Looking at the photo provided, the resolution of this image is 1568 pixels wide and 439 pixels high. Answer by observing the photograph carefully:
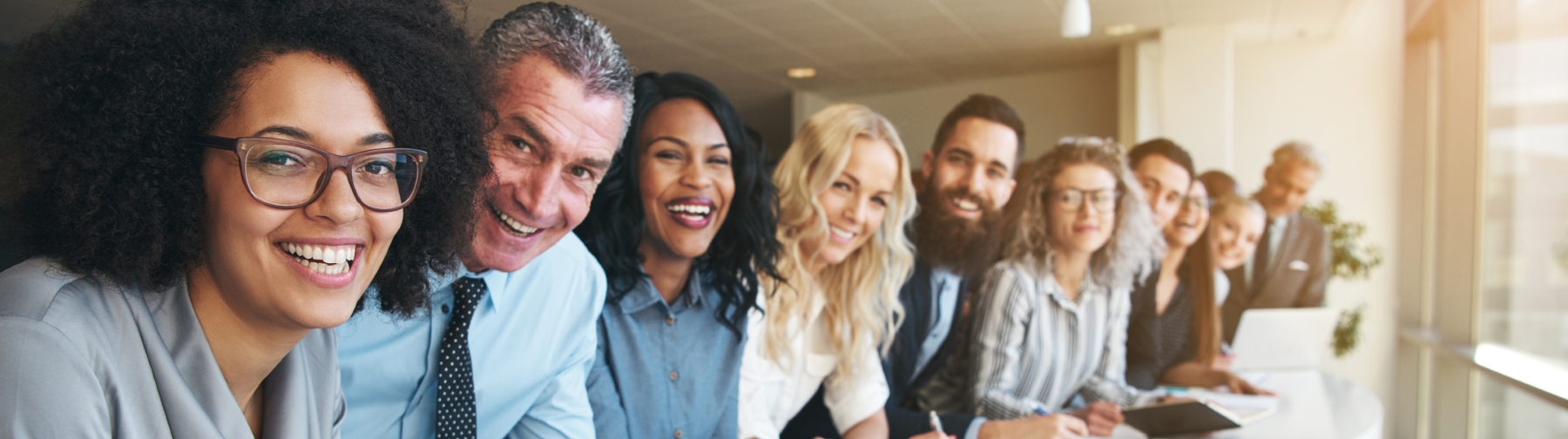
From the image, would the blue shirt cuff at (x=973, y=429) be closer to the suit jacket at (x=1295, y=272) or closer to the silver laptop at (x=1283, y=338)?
the silver laptop at (x=1283, y=338)

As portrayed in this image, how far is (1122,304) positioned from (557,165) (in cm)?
252

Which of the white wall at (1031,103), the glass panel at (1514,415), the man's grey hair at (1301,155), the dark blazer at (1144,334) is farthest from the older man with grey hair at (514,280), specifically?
the glass panel at (1514,415)

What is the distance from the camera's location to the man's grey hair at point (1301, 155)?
153 inches

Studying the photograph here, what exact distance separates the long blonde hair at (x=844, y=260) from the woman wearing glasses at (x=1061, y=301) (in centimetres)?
43

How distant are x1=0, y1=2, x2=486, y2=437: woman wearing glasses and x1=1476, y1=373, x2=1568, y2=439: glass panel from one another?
514cm

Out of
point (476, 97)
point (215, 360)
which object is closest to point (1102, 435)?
point (476, 97)

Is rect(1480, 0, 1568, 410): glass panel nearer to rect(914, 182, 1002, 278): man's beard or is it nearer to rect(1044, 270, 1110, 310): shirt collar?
rect(1044, 270, 1110, 310): shirt collar

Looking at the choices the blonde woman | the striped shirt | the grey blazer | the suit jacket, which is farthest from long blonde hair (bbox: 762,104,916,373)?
the suit jacket

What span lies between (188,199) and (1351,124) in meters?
4.64

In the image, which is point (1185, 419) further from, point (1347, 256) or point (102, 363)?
point (102, 363)

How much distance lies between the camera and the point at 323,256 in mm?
1031

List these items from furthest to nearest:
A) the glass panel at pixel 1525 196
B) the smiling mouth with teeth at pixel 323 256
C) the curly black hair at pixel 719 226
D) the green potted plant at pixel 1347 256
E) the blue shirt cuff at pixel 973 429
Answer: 1. the green potted plant at pixel 1347 256
2. the glass panel at pixel 1525 196
3. the blue shirt cuff at pixel 973 429
4. the curly black hair at pixel 719 226
5. the smiling mouth with teeth at pixel 323 256

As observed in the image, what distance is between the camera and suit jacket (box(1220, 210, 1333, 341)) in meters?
3.90

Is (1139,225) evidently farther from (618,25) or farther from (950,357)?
(618,25)
